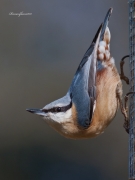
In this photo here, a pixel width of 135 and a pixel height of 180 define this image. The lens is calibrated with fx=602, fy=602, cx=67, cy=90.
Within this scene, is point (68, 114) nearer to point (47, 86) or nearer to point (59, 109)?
point (59, 109)

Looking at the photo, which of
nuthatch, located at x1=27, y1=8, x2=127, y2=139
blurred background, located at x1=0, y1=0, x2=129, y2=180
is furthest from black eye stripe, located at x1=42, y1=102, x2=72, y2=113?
blurred background, located at x1=0, y1=0, x2=129, y2=180

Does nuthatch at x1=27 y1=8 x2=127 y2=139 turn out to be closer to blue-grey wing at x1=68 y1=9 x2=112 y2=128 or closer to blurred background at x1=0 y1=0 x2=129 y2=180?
blue-grey wing at x1=68 y1=9 x2=112 y2=128

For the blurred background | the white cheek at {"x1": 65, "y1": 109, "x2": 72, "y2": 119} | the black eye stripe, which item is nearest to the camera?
the black eye stripe

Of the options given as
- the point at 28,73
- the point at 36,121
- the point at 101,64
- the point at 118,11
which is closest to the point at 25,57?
the point at 28,73

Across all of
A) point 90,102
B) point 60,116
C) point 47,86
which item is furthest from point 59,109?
point 47,86

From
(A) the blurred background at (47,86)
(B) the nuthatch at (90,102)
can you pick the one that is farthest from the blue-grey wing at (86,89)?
(A) the blurred background at (47,86)

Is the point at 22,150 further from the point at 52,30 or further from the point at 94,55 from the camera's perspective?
the point at 94,55
